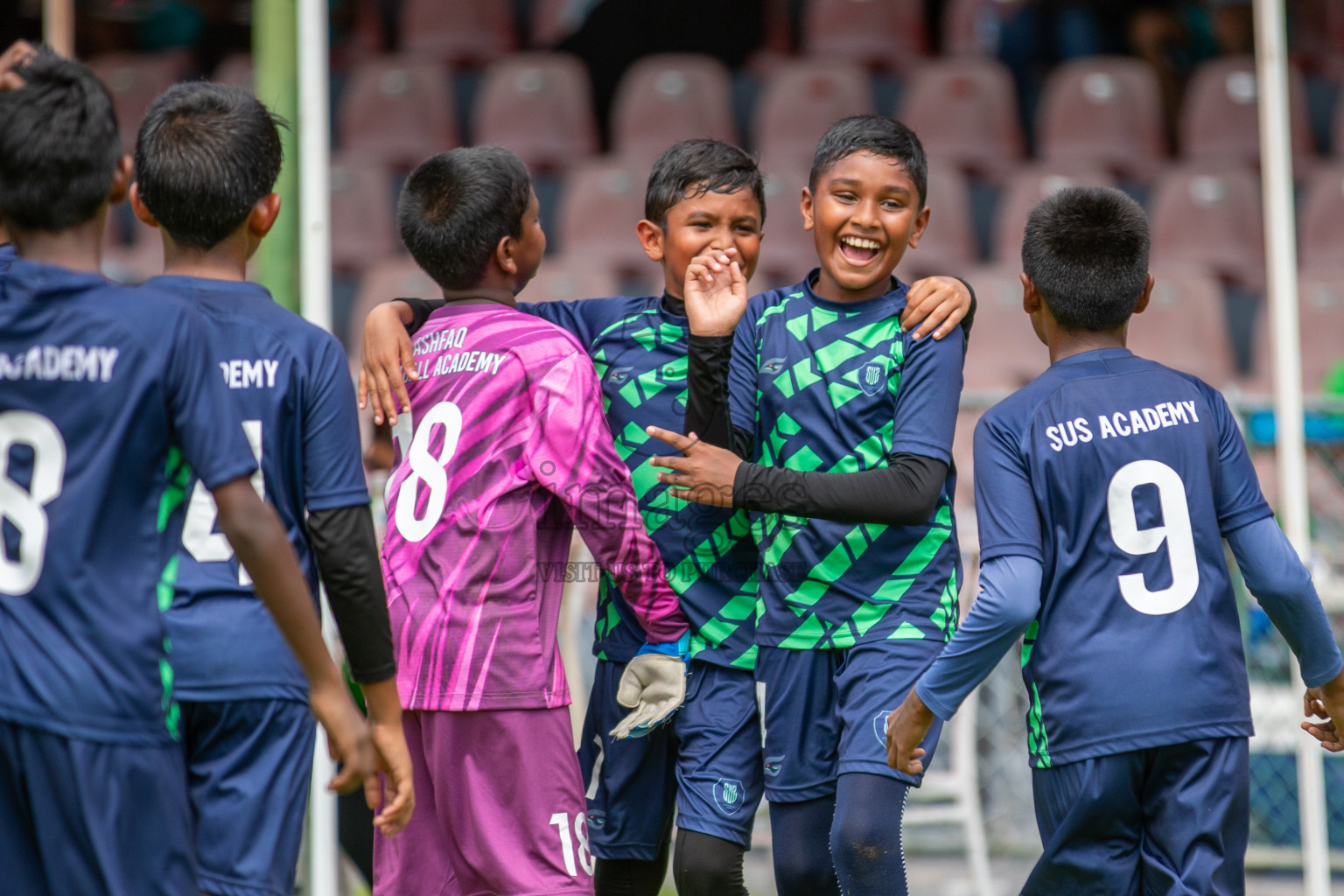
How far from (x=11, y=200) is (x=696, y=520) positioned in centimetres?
157

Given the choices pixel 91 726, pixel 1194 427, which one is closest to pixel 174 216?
pixel 91 726

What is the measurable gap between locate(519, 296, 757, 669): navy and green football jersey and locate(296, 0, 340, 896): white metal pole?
91cm

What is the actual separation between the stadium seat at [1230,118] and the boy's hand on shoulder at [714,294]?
6340 millimetres

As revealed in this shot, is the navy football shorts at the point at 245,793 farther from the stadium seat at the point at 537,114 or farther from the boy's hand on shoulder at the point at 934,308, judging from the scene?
the stadium seat at the point at 537,114

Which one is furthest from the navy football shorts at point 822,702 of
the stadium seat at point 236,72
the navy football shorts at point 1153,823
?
the stadium seat at point 236,72

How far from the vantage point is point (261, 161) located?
257 centimetres

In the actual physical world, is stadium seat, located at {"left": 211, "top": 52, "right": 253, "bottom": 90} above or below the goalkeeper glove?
above

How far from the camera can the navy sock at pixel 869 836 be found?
9.23 feet

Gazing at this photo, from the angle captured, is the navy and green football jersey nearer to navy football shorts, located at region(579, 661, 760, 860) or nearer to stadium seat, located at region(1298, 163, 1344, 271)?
navy football shorts, located at region(579, 661, 760, 860)

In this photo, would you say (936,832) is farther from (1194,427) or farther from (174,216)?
(174,216)

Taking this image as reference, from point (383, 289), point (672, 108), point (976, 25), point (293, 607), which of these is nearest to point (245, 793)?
point (293, 607)

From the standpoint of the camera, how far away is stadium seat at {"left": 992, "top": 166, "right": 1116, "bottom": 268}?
7.65 meters

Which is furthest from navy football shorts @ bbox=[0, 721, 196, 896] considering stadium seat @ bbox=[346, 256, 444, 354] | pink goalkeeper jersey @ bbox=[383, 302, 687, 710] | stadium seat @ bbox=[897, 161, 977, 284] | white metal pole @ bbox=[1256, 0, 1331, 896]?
stadium seat @ bbox=[897, 161, 977, 284]

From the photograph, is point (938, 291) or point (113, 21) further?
point (113, 21)
